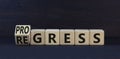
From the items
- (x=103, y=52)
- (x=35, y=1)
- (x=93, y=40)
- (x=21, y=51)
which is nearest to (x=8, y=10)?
(x=35, y=1)

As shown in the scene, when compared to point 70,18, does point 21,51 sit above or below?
below

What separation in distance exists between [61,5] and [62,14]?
85mm

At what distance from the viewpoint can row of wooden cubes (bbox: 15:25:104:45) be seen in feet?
7.25

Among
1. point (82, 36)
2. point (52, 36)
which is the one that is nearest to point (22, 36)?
point (52, 36)

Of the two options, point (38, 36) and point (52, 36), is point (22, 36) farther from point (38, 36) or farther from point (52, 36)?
point (52, 36)

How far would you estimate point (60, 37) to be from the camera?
7.30ft

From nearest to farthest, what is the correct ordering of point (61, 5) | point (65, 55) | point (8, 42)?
point (65, 55), point (8, 42), point (61, 5)

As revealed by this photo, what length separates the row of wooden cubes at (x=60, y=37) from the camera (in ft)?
7.25

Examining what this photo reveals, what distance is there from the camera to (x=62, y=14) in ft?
8.48

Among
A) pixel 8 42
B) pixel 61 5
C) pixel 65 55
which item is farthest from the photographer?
pixel 61 5

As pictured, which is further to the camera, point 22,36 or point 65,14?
point 65,14

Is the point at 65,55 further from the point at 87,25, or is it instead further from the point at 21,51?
the point at 87,25

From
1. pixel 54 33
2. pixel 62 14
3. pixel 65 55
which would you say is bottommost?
pixel 65 55

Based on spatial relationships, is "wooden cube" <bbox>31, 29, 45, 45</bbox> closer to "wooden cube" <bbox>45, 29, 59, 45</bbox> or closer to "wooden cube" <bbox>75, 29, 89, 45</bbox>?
"wooden cube" <bbox>45, 29, 59, 45</bbox>
